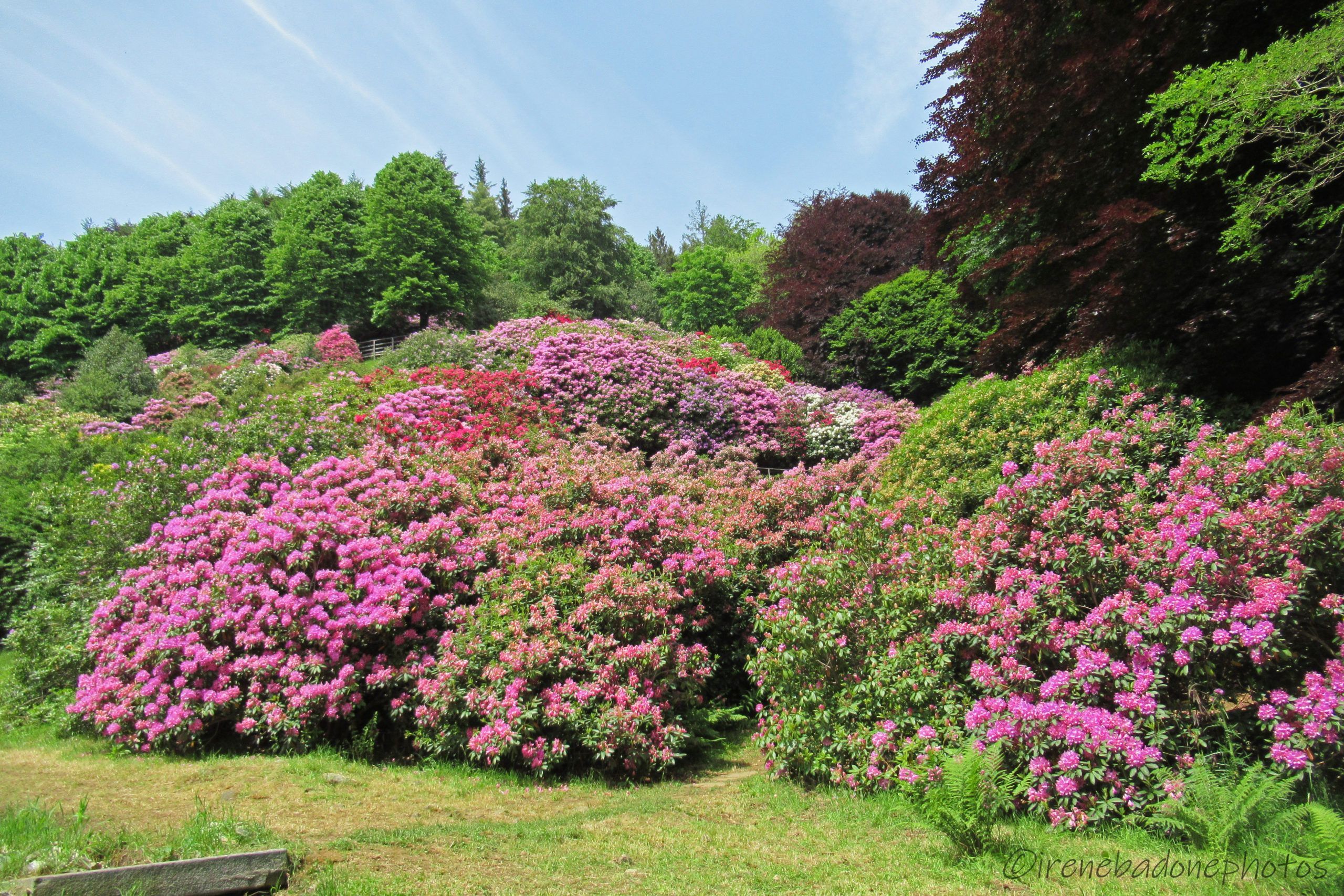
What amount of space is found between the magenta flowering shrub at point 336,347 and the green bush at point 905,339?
58.4ft

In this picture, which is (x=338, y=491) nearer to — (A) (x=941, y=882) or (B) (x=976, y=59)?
(A) (x=941, y=882)

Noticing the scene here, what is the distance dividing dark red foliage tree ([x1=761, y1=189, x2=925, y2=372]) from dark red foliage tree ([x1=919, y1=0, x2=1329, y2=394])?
1443cm

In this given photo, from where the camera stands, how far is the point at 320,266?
36.5 meters

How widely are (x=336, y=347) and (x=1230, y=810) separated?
96.0ft

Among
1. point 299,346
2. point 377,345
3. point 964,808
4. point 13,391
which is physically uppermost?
point 377,345

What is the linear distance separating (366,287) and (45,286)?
763 inches

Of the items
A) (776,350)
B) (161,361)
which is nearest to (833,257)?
(776,350)

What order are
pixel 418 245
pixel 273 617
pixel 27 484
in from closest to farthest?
pixel 273 617
pixel 27 484
pixel 418 245

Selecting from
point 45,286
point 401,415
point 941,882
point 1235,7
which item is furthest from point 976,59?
point 45,286

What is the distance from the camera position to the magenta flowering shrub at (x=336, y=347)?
26.7 metres

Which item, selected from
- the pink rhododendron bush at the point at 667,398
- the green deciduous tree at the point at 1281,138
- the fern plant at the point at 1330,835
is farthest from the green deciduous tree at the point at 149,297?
the fern plant at the point at 1330,835

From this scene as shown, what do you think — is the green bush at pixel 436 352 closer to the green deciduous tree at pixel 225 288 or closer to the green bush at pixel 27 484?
the green bush at pixel 27 484

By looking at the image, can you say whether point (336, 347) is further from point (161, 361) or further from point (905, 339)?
point (905, 339)

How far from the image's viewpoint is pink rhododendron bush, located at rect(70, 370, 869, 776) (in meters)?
5.96
